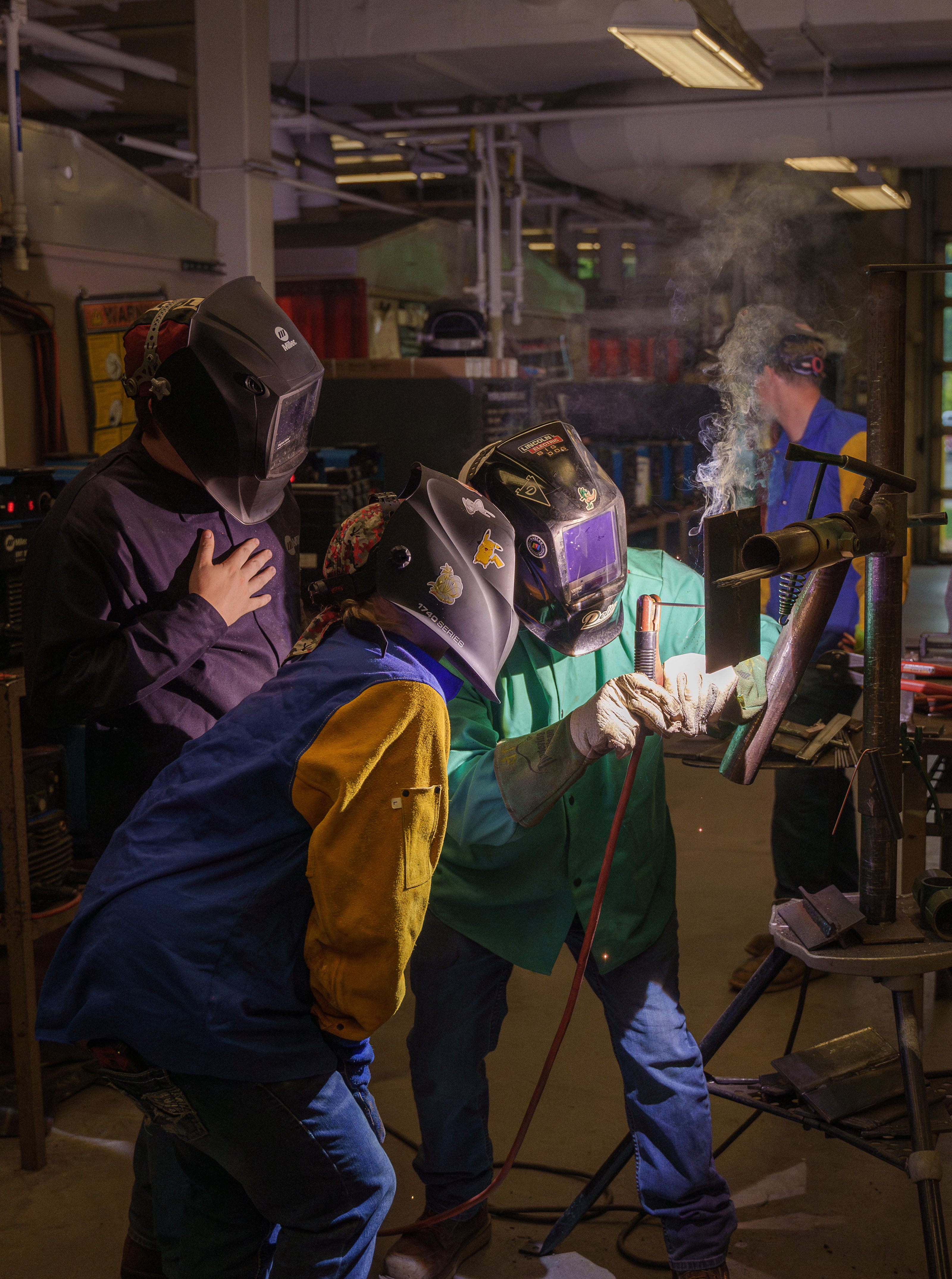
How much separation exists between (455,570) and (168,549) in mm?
950

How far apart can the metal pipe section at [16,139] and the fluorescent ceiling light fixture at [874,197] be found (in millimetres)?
6700

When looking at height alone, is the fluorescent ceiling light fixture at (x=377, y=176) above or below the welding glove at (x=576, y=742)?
above

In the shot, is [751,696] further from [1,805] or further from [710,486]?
[1,805]

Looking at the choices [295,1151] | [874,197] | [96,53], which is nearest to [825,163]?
[874,197]

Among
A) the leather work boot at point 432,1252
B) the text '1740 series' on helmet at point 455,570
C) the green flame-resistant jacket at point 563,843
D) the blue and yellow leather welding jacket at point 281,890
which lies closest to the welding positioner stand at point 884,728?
the green flame-resistant jacket at point 563,843

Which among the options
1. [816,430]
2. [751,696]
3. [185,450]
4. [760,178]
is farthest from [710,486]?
[760,178]

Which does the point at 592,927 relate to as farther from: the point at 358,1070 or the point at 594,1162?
the point at 594,1162

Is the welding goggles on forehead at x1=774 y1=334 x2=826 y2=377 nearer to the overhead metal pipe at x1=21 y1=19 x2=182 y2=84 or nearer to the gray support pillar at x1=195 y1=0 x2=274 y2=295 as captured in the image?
the gray support pillar at x1=195 y1=0 x2=274 y2=295

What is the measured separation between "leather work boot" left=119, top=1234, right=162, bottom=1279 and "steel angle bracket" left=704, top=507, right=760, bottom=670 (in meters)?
1.44

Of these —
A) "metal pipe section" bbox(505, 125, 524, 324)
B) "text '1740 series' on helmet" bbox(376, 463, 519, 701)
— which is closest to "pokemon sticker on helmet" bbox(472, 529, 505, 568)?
"text '1740 series' on helmet" bbox(376, 463, 519, 701)

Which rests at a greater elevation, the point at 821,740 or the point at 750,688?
the point at 750,688

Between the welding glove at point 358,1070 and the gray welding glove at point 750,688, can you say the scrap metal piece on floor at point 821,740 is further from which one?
the welding glove at point 358,1070

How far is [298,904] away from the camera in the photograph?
1547mm

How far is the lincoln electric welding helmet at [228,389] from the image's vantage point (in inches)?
89.6
